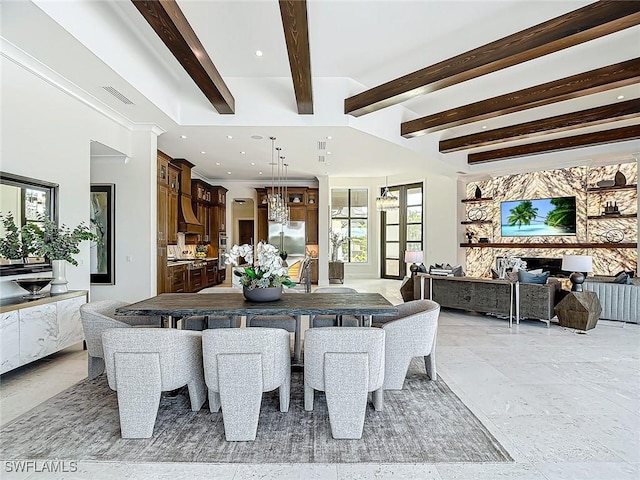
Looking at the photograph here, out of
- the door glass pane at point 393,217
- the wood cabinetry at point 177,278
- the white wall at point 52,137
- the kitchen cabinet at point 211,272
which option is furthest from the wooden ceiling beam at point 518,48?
the door glass pane at point 393,217

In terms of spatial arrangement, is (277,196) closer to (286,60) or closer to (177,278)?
(177,278)

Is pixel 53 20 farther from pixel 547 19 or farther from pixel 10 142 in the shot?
pixel 547 19

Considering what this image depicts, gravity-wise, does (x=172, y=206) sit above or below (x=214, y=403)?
above

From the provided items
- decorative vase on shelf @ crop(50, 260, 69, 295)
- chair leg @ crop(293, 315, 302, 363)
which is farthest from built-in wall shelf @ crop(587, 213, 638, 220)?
decorative vase on shelf @ crop(50, 260, 69, 295)

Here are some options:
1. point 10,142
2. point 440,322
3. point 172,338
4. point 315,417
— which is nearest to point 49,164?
point 10,142

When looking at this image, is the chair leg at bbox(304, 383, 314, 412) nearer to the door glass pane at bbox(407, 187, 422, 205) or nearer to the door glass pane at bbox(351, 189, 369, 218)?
the door glass pane at bbox(407, 187, 422, 205)

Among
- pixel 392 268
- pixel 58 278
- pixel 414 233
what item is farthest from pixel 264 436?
pixel 392 268

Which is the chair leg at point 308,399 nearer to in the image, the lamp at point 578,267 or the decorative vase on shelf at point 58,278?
the decorative vase on shelf at point 58,278

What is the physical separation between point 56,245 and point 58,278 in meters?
0.36

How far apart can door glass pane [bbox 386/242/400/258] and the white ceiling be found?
5134 millimetres

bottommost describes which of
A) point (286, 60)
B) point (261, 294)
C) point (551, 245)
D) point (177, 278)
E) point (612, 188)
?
point (177, 278)

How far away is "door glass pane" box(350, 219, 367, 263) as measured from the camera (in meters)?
12.9

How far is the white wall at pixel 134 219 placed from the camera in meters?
5.93

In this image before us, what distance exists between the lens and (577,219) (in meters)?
8.59
